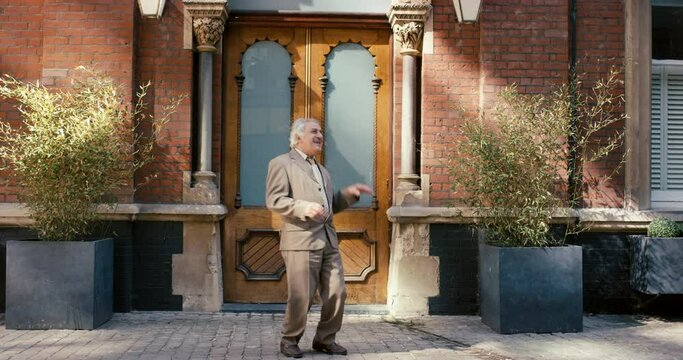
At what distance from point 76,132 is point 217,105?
157 centimetres

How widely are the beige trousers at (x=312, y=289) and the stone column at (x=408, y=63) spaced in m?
2.21

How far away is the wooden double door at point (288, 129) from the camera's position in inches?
296

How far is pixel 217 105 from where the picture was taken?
24.4ft

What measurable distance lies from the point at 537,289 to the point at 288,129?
2.90 m

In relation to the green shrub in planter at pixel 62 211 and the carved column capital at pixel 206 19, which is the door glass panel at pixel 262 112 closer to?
the carved column capital at pixel 206 19

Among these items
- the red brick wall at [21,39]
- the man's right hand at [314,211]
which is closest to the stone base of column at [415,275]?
the man's right hand at [314,211]

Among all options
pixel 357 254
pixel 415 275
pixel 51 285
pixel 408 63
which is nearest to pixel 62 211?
pixel 51 285

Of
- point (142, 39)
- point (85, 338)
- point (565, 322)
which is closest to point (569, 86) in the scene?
point (565, 322)

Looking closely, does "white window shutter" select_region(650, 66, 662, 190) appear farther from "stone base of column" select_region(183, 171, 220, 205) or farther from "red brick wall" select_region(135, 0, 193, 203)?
"red brick wall" select_region(135, 0, 193, 203)

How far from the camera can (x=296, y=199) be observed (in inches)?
205

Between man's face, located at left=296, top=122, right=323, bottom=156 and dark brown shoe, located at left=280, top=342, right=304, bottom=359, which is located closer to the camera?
dark brown shoe, located at left=280, top=342, right=304, bottom=359

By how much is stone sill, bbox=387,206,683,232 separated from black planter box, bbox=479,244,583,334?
80 cm

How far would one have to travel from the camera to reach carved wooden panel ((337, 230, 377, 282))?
7.53 m

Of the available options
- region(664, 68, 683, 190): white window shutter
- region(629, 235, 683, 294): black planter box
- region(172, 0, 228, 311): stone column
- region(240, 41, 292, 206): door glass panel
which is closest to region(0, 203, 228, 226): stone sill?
region(172, 0, 228, 311): stone column
